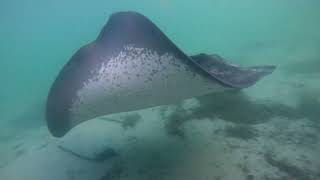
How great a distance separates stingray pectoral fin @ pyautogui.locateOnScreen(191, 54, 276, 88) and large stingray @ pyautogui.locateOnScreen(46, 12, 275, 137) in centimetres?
116

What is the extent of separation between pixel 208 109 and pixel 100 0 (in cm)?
8609

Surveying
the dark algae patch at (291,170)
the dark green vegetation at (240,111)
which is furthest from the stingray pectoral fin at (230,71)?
the dark algae patch at (291,170)

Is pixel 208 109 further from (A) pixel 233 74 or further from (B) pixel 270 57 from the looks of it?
(B) pixel 270 57

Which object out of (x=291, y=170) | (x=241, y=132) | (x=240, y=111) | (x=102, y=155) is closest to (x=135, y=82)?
(x=102, y=155)

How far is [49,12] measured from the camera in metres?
78.2

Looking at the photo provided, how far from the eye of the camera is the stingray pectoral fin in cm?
481

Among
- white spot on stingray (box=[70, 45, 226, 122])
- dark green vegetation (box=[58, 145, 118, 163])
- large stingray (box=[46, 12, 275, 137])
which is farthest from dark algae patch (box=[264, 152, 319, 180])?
dark green vegetation (box=[58, 145, 118, 163])

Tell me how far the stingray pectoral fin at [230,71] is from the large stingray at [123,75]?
1.16 metres

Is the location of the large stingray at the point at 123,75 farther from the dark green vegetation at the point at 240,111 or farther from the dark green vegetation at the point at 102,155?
the dark green vegetation at the point at 240,111

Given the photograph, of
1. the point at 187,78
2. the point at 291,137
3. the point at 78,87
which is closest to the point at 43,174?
the point at 78,87

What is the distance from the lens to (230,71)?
5613 millimetres

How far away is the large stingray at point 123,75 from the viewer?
3234mm

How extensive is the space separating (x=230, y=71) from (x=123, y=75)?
2.87 metres

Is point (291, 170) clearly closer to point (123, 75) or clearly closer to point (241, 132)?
point (241, 132)
